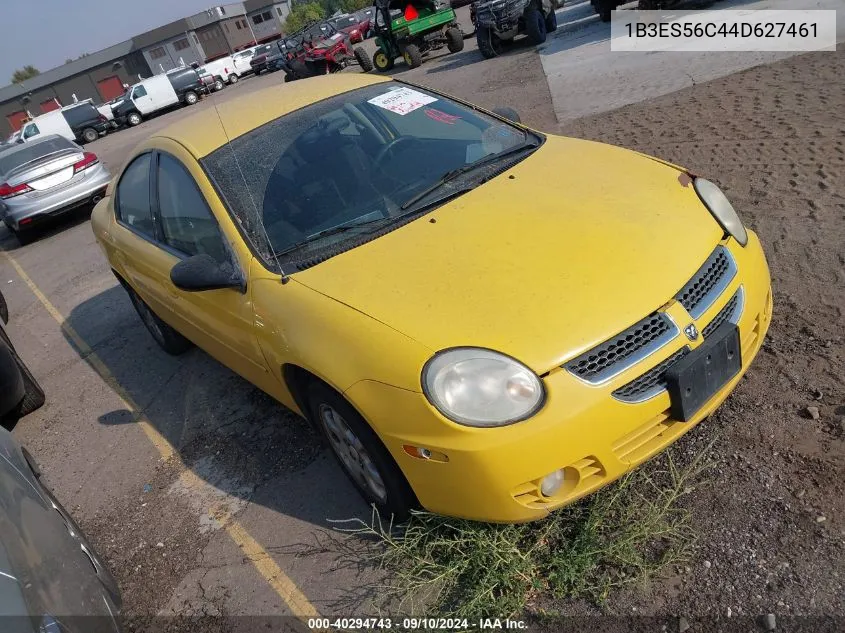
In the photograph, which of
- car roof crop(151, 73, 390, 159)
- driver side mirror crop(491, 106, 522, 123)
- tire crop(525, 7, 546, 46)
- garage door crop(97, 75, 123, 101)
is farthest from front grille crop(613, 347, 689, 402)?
garage door crop(97, 75, 123, 101)

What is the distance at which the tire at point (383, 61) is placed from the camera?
1864 centimetres

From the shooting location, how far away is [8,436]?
9.73 feet

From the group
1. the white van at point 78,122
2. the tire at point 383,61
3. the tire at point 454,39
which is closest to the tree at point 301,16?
the white van at point 78,122

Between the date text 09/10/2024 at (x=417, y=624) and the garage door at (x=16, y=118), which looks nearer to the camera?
the date text 09/10/2024 at (x=417, y=624)

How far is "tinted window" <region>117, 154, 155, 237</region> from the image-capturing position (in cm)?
400

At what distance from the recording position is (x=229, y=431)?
3939 mm

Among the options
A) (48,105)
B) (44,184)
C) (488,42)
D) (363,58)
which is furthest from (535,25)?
(48,105)

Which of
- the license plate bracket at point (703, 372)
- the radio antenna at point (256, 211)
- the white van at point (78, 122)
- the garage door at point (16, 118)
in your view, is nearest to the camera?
the license plate bracket at point (703, 372)

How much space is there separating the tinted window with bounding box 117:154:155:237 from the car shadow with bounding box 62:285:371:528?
3.85 ft

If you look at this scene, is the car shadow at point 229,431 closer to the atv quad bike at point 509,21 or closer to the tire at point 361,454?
the tire at point 361,454

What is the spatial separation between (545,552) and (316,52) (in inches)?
873

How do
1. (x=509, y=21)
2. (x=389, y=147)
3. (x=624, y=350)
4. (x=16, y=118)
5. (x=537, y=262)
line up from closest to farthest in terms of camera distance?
(x=624, y=350) < (x=537, y=262) < (x=389, y=147) < (x=509, y=21) < (x=16, y=118)

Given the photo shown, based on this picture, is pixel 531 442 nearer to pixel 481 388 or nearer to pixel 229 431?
pixel 481 388

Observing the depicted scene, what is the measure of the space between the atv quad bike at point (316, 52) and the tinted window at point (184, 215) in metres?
19.3
